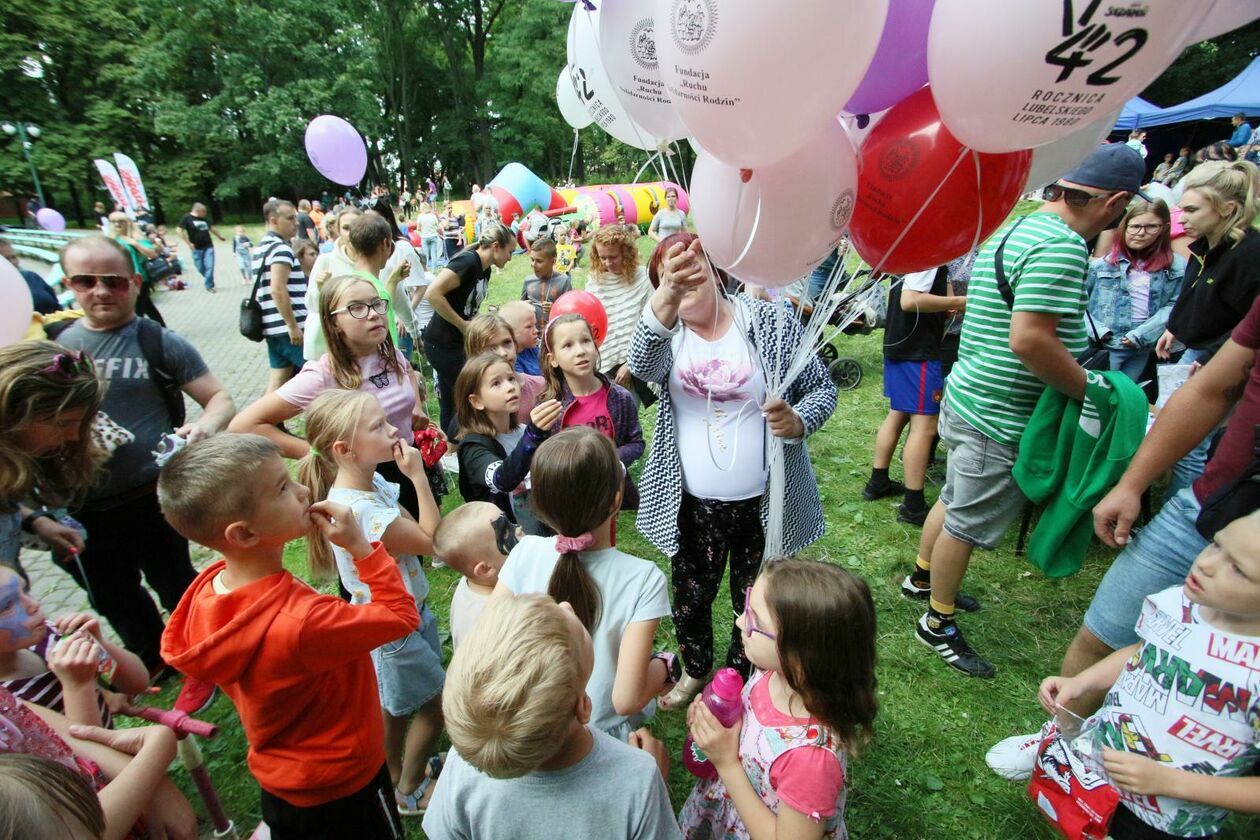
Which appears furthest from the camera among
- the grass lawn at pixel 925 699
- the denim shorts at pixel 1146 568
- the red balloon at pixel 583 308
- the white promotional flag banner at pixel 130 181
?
the white promotional flag banner at pixel 130 181

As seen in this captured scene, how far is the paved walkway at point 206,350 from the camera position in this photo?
3658 mm

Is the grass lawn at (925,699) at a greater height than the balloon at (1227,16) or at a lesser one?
lesser

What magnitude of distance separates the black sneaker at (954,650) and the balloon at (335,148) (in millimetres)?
7595

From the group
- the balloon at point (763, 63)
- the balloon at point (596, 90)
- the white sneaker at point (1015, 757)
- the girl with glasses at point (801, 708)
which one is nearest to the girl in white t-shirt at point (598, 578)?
the girl with glasses at point (801, 708)

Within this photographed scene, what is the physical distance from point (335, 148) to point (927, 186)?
779 cm

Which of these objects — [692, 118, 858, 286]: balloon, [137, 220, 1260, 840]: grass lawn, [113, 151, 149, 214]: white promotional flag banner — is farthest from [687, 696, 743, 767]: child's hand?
[113, 151, 149, 214]: white promotional flag banner

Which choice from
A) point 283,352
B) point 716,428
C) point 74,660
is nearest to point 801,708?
point 716,428

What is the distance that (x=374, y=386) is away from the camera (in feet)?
9.00

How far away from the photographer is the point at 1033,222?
2166mm

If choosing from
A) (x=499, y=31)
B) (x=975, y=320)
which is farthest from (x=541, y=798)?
(x=499, y=31)

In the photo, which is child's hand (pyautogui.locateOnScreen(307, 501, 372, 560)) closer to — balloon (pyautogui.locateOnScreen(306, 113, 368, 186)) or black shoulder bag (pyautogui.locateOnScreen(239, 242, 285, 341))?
black shoulder bag (pyautogui.locateOnScreen(239, 242, 285, 341))

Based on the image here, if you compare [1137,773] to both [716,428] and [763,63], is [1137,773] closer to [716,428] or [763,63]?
[716,428]

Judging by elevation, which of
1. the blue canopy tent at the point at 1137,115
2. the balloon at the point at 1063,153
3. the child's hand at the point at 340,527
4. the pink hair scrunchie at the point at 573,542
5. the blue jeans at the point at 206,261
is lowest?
the blue jeans at the point at 206,261

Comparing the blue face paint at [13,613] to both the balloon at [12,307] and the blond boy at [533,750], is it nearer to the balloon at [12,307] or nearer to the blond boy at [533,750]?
the blond boy at [533,750]
